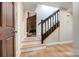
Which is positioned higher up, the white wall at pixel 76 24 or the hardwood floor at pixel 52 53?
the white wall at pixel 76 24

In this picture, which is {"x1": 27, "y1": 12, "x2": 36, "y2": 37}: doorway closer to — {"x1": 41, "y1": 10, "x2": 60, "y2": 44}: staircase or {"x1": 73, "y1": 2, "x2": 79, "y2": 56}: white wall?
{"x1": 41, "y1": 10, "x2": 60, "y2": 44}: staircase

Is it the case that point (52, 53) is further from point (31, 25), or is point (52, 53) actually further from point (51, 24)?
point (31, 25)

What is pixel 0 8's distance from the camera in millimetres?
1874

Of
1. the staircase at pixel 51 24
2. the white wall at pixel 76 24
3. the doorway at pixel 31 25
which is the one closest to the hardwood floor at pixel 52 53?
the white wall at pixel 76 24

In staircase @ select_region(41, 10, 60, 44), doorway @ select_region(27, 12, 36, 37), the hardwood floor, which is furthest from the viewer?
doorway @ select_region(27, 12, 36, 37)

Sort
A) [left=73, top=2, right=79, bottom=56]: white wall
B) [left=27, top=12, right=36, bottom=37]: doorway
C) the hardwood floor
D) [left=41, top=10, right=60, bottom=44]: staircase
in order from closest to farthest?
[left=73, top=2, right=79, bottom=56]: white wall → the hardwood floor → [left=41, top=10, right=60, bottom=44]: staircase → [left=27, top=12, right=36, bottom=37]: doorway

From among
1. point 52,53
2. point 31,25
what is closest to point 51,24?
point 31,25

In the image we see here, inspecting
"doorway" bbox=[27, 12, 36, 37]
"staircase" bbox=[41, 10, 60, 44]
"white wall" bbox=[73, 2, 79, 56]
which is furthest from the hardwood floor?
"doorway" bbox=[27, 12, 36, 37]

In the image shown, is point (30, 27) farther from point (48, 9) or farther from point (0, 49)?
point (0, 49)

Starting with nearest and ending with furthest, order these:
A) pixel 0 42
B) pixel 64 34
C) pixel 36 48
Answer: pixel 0 42, pixel 36 48, pixel 64 34

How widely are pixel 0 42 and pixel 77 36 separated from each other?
1.10 metres

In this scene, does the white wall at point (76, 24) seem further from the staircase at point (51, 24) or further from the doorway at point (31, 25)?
the doorway at point (31, 25)

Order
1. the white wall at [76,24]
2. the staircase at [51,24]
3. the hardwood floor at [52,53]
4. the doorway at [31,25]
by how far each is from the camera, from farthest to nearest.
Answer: the doorway at [31,25], the staircase at [51,24], the hardwood floor at [52,53], the white wall at [76,24]

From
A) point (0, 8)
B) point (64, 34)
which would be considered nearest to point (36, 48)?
point (64, 34)
